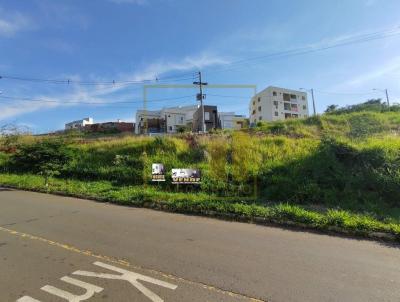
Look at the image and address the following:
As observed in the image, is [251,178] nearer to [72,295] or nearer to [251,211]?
[251,211]

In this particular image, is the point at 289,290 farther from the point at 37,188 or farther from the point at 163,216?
the point at 37,188

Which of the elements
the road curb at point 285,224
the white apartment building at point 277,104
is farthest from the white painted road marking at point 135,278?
the white apartment building at point 277,104

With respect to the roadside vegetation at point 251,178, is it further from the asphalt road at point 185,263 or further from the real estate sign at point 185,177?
the asphalt road at point 185,263

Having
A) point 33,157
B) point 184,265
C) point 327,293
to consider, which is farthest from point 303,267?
point 33,157

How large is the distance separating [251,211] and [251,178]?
3.27 m

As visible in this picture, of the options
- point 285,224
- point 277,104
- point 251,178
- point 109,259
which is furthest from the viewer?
point 277,104

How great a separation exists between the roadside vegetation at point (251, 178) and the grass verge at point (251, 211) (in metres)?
0.02

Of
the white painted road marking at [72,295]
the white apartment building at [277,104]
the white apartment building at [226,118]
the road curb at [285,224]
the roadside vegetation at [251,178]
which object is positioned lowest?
the white painted road marking at [72,295]

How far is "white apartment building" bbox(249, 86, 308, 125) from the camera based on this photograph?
72.2 meters

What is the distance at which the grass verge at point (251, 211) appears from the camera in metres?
6.64

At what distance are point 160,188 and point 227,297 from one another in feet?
26.5

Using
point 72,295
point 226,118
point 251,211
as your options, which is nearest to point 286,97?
point 226,118

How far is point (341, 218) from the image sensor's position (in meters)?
7.04

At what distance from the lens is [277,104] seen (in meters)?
73.1
